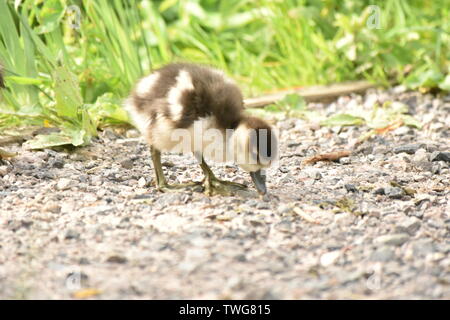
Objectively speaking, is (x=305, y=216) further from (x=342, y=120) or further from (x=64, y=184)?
(x=342, y=120)

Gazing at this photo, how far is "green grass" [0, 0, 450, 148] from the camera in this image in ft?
15.0

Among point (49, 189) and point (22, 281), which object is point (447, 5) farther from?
point (22, 281)

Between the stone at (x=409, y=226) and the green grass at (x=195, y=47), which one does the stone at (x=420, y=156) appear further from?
the green grass at (x=195, y=47)

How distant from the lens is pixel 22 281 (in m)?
2.65

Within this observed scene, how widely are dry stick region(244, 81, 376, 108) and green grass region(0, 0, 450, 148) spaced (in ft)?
0.45

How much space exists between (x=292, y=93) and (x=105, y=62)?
1390 millimetres

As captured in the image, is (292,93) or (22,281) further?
(292,93)

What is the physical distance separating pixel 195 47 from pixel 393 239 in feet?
13.9

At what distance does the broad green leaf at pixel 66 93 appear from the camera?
437cm

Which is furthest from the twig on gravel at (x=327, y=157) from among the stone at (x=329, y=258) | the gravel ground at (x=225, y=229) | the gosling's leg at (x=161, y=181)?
the stone at (x=329, y=258)

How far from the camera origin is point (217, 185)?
368cm

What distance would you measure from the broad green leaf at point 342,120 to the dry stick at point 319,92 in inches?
23.9
